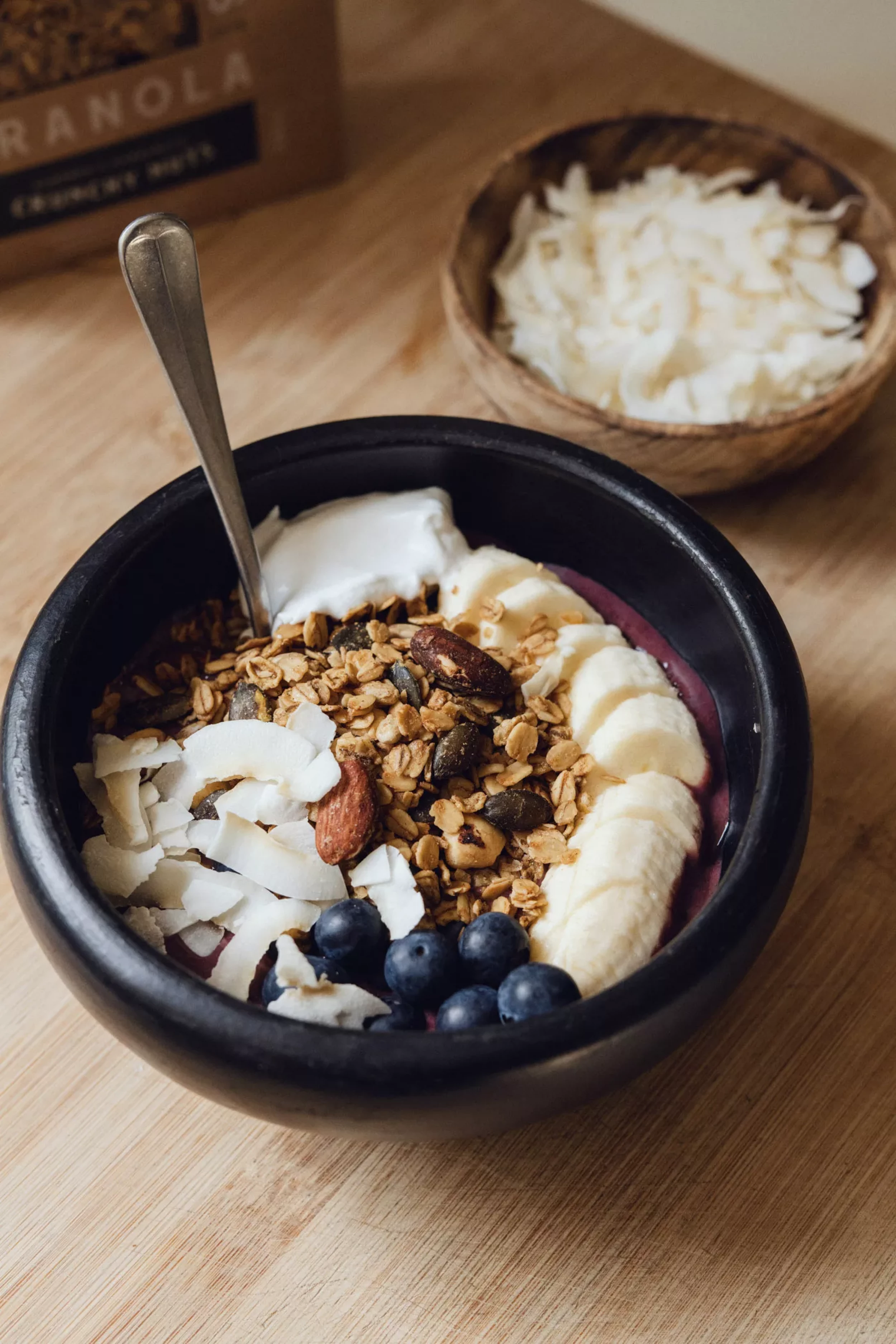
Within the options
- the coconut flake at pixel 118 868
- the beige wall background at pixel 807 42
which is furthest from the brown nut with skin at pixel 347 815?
the beige wall background at pixel 807 42

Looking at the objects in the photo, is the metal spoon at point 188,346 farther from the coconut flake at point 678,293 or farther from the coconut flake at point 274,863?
the coconut flake at point 678,293

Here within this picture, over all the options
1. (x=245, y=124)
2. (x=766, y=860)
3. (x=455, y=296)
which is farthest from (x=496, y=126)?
(x=766, y=860)

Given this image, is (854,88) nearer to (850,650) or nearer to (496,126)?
(496,126)

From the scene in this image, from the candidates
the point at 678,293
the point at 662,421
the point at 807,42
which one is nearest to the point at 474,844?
the point at 662,421

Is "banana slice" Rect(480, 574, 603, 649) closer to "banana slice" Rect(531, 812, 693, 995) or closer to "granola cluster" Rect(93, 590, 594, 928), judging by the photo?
"granola cluster" Rect(93, 590, 594, 928)

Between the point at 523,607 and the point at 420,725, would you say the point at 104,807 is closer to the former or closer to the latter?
the point at 420,725
